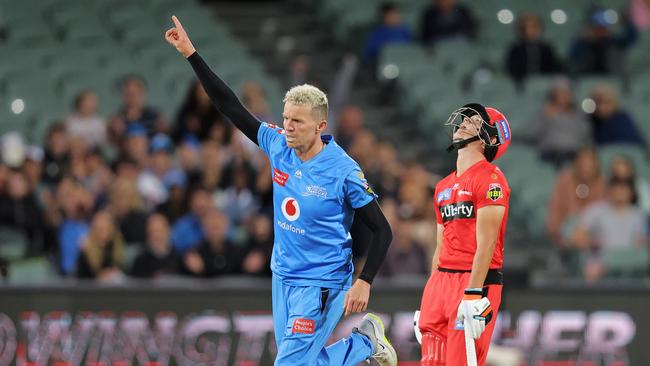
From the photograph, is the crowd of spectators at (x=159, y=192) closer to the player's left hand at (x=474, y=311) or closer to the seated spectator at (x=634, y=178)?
the seated spectator at (x=634, y=178)

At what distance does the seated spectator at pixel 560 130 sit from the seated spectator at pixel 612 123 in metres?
0.18

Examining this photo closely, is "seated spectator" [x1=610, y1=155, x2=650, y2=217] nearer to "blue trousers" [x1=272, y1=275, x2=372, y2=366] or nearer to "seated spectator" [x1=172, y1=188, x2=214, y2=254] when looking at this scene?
"seated spectator" [x1=172, y1=188, x2=214, y2=254]

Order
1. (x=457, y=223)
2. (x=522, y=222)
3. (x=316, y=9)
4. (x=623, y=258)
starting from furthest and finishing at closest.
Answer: (x=316, y=9) → (x=522, y=222) → (x=623, y=258) → (x=457, y=223)

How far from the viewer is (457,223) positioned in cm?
829

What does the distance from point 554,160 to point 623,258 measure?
2.69 m

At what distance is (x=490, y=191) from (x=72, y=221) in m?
6.33

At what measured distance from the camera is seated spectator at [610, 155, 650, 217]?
14.0m

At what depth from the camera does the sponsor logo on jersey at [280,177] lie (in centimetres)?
852

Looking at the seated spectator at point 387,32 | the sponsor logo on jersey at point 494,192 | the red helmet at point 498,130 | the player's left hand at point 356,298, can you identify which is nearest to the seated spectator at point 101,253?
the player's left hand at point 356,298

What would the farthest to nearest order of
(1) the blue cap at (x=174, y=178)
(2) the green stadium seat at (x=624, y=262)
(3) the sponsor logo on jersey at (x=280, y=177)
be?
1. (1) the blue cap at (x=174, y=178)
2. (2) the green stadium seat at (x=624, y=262)
3. (3) the sponsor logo on jersey at (x=280, y=177)

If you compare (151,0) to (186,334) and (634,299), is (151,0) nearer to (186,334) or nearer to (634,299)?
(186,334)

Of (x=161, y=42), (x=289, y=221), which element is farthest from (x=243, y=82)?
(x=289, y=221)

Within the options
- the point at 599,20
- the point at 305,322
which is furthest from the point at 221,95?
the point at 599,20

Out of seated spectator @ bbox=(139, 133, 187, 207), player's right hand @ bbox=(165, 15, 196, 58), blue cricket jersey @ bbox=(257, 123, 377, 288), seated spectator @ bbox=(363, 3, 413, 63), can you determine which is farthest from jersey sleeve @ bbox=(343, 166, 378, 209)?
seated spectator @ bbox=(363, 3, 413, 63)
